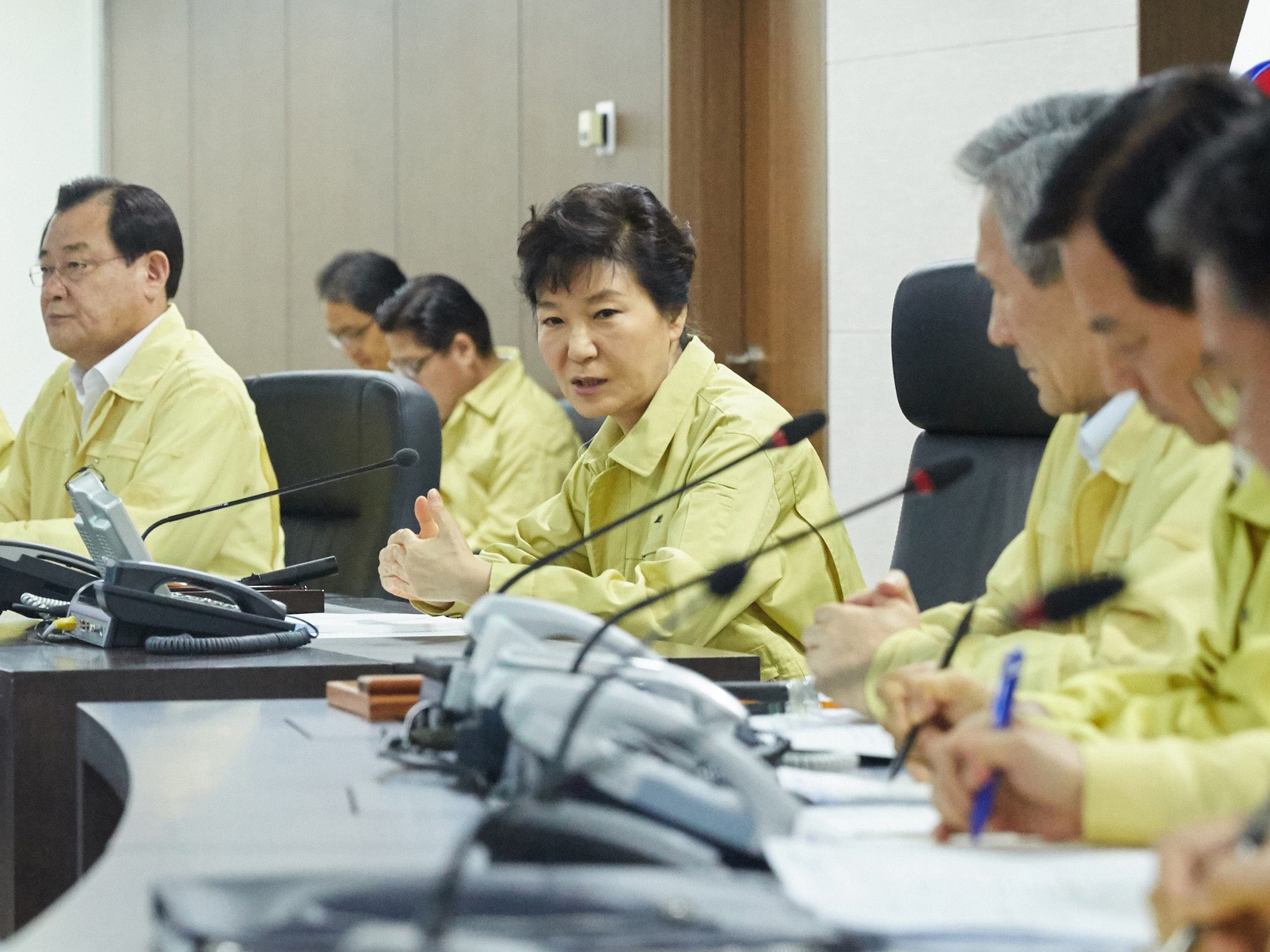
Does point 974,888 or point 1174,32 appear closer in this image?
point 974,888

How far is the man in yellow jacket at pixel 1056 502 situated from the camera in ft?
3.64

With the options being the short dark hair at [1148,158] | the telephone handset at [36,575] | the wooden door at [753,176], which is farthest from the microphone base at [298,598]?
the wooden door at [753,176]

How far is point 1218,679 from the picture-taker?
0.91 m

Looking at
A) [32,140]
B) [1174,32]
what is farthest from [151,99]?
[1174,32]

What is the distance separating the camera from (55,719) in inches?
53.7

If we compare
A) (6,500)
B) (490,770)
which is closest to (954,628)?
(490,770)

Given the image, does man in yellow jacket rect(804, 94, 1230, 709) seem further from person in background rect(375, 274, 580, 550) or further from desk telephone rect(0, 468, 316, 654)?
person in background rect(375, 274, 580, 550)

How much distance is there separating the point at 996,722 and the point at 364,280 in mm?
4060

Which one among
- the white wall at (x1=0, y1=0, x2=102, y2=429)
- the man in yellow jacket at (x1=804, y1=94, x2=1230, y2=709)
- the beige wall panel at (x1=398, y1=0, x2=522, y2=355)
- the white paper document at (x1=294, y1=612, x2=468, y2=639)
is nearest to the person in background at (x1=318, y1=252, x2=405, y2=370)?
the beige wall panel at (x1=398, y1=0, x2=522, y2=355)

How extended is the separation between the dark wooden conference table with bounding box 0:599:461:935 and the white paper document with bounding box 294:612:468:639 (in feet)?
0.87

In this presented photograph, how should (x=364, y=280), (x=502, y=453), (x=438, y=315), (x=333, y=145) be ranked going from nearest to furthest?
(x=502, y=453) < (x=438, y=315) < (x=364, y=280) < (x=333, y=145)

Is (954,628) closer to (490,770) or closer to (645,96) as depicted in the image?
Result: (490,770)

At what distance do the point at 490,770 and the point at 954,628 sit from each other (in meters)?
0.58

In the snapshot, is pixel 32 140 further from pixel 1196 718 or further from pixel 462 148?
pixel 1196 718
